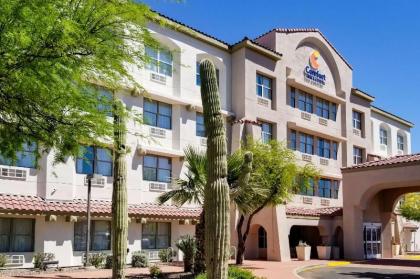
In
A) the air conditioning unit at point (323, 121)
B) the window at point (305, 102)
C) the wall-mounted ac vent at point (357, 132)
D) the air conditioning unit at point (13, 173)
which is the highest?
the window at point (305, 102)

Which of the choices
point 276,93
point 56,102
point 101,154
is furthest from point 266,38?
point 56,102

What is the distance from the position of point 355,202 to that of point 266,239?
643cm

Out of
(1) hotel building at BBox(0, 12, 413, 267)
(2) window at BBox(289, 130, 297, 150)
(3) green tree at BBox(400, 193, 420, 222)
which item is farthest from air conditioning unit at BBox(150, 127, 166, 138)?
(3) green tree at BBox(400, 193, 420, 222)

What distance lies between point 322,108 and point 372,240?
11.7 metres

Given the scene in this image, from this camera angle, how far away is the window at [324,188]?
39200mm

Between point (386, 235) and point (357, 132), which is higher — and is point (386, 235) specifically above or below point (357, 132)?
below

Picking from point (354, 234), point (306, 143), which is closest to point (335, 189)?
point (306, 143)

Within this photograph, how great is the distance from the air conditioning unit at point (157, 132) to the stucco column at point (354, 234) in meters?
13.4

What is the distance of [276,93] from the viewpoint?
117ft

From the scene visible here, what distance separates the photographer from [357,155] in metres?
44.2

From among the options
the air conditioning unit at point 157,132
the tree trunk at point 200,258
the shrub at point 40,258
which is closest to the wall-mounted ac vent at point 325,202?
the air conditioning unit at point 157,132

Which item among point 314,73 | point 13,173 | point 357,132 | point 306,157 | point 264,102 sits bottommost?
Answer: point 13,173

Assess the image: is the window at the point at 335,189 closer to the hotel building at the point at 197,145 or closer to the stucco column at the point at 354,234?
the hotel building at the point at 197,145

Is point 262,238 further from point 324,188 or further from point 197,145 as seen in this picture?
point 324,188
